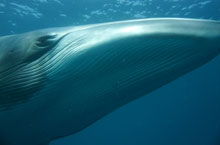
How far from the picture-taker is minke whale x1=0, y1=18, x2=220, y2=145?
1757 millimetres

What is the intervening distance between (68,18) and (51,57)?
20.8 m

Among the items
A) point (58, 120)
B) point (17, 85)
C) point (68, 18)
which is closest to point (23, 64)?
point (17, 85)

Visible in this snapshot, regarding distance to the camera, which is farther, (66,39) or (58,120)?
(58,120)

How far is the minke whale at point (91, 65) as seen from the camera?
5.76ft

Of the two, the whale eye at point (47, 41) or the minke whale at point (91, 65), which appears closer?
the minke whale at point (91, 65)

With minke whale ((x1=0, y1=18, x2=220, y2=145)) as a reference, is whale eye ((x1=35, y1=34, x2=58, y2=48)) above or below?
above

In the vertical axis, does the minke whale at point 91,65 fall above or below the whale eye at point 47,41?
below

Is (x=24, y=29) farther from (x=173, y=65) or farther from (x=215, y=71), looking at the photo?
(x=215, y=71)

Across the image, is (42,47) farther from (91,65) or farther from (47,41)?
(91,65)

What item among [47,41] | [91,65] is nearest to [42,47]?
[47,41]

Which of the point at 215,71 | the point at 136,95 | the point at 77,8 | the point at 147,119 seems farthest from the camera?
the point at 147,119

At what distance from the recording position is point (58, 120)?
2646mm

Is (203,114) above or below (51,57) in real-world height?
below

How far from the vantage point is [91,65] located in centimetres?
193
